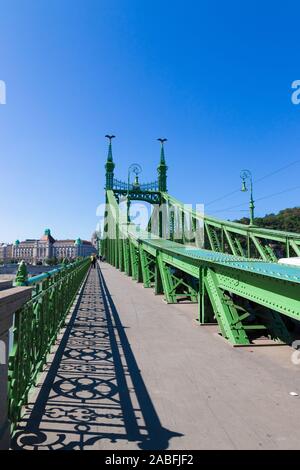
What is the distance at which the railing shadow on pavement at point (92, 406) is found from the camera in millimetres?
3379

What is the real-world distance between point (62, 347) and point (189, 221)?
57.4 ft

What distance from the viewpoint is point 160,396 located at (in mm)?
4504

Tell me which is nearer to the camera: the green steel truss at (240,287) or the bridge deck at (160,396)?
the bridge deck at (160,396)

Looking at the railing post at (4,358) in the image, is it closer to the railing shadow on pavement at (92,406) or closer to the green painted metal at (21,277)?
the railing shadow on pavement at (92,406)

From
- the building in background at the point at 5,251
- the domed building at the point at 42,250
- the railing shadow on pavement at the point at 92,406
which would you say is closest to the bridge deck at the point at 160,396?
the railing shadow on pavement at the point at 92,406

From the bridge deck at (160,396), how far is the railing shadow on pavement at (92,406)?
11 millimetres

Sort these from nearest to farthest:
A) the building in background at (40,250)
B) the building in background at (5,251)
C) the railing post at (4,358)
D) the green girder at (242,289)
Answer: the railing post at (4,358) → the green girder at (242,289) → the building in background at (40,250) → the building in background at (5,251)

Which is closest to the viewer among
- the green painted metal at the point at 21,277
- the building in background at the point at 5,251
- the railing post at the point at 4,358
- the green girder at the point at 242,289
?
the railing post at the point at 4,358

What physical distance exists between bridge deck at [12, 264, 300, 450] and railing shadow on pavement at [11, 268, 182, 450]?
0.04ft

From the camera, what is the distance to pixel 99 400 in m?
4.30

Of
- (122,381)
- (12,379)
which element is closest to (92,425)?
(12,379)

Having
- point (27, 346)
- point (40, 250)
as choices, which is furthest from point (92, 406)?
point (40, 250)

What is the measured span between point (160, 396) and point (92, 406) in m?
0.91
